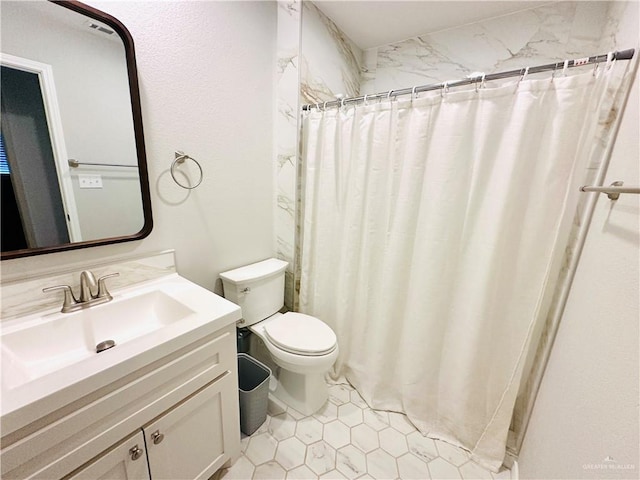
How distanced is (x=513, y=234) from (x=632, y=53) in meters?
0.67

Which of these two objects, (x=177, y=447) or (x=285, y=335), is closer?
(x=177, y=447)

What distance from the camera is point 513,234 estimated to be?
1.11 metres

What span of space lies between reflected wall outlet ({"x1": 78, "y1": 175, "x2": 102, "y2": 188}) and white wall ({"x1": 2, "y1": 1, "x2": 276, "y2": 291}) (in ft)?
0.62

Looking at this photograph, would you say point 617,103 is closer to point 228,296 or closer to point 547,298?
point 547,298

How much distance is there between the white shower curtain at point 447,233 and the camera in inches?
40.0

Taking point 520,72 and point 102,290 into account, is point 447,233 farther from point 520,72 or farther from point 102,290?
point 102,290

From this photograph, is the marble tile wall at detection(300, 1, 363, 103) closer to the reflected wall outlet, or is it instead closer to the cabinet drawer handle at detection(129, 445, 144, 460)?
the reflected wall outlet

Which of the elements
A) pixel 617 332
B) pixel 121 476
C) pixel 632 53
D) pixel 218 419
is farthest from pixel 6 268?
pixel 632 53

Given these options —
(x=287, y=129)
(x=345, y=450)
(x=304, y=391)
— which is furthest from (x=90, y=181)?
(x=345, y=450)

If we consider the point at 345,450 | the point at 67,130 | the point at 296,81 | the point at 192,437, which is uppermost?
the point at 296,81

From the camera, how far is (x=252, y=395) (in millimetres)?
1333

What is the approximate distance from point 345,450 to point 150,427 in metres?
0.97

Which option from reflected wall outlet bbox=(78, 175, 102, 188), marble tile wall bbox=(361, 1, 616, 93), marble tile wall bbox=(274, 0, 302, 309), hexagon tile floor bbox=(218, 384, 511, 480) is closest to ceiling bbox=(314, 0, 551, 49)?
marble tile wall bbox=(361, 1, 616, 93)

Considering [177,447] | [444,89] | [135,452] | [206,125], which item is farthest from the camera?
[206,125]
